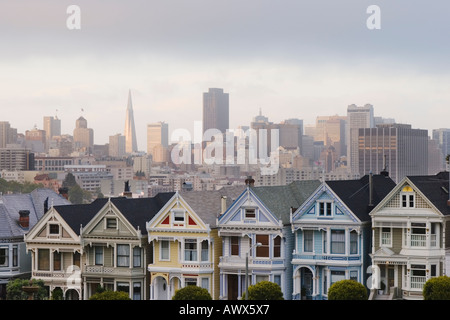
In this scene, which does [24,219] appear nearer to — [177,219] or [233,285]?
[177,219]

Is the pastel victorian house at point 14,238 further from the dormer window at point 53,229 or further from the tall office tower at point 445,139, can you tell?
the tall office tower at point 445,139

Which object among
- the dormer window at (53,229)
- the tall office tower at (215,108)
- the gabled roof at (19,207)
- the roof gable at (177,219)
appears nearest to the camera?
the roof gable at (177,219)

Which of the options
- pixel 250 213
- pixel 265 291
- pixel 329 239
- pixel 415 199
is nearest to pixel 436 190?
pixel 415 199

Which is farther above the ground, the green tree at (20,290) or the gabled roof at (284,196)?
the gabled roof at (284,196)

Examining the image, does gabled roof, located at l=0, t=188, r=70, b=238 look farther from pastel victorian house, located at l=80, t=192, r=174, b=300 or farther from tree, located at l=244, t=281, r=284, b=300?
tree, located at l=244, t=281, r=284, b=300

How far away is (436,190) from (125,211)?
14936 millimetres

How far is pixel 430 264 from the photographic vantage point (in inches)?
1663

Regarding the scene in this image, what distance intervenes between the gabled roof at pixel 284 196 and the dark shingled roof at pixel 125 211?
6187 millimetres

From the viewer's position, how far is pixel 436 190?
4366 cm

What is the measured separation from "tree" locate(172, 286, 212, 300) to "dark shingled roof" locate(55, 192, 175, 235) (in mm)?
5613

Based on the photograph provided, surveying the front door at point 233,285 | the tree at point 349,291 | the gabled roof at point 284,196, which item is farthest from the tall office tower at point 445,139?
the tree at point 349,291

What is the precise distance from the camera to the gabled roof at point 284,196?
46094 mm
